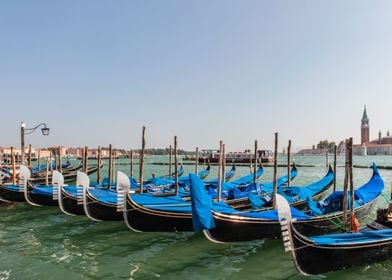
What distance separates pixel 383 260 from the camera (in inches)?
206

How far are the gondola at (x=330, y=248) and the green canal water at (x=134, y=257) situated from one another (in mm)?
195

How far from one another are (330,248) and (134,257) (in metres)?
2.96

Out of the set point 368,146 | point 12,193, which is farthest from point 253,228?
point 368,146

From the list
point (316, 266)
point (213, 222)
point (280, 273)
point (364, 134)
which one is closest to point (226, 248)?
point (213, 222)

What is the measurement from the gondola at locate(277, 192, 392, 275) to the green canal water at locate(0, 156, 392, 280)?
7.7 inches

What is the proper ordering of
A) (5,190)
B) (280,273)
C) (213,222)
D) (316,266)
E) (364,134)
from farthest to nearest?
(364,134), (5,190), (213,222), (280,273), (316,266)

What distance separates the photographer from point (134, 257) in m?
5.80

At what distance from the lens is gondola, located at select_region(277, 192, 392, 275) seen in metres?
4.39

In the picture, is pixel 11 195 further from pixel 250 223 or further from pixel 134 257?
pixel 250 223

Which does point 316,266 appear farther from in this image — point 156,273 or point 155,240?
point 155,240

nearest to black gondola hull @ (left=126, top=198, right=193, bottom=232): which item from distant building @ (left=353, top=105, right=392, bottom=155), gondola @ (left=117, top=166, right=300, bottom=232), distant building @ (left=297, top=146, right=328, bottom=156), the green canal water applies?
gondola @ (left=117, top=166, right=300, bottom=232)

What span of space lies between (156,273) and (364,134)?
386ft

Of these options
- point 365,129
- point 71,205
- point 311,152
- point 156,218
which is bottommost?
point 311,152

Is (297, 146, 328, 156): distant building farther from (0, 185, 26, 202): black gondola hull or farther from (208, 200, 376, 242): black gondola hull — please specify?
(208, 200, 376, 242): black gondola hull
